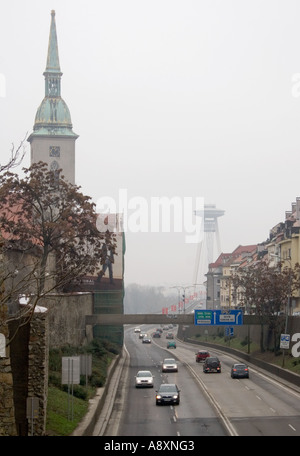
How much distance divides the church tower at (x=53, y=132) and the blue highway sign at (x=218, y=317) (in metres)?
67.1

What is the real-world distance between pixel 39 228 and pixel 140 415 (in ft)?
88.9

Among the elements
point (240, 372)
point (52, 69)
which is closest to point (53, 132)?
point (52, 69)

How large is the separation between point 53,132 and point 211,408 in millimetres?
115777

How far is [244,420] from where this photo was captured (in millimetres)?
46438

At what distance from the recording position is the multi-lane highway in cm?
4284

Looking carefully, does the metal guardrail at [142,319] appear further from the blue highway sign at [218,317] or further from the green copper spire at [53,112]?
the green copper spire at [53,112]

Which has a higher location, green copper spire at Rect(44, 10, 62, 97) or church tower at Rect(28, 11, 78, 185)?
green copper spire at Rect(44, 10, 62, 97)

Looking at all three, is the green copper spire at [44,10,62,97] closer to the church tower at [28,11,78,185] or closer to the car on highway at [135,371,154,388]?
the church tower at [28,11,78,185]

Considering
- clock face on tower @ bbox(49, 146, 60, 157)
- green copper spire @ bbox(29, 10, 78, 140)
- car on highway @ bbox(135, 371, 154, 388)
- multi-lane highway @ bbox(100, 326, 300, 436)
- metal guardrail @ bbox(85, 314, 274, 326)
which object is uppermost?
green copper spire @ bbox(29, 10, 78, 140)

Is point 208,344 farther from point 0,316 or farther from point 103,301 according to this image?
point 0,316

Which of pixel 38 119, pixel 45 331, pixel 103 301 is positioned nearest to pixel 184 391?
pixel 45 331

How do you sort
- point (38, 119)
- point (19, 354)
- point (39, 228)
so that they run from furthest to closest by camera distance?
point (38, 119), point (39, 228), point (19, 354)

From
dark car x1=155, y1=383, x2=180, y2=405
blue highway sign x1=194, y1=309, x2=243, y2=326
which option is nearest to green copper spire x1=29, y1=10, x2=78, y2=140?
blue highway sign x1=194, y1=309, x2=243, y2=326

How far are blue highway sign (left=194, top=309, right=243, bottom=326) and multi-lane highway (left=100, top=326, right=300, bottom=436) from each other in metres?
16.6
